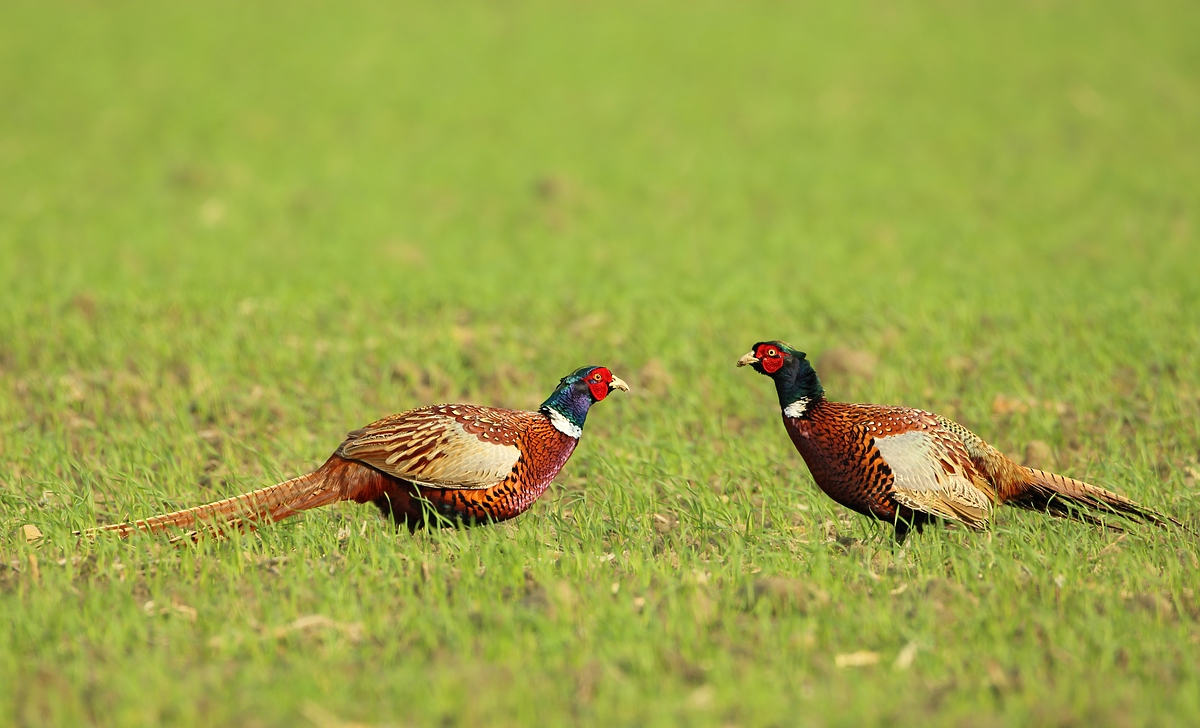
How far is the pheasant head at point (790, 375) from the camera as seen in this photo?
214 inches

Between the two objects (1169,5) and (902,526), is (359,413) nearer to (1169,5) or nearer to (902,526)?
(902,526)

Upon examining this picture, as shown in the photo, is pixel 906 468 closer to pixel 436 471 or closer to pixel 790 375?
pixel 790 375

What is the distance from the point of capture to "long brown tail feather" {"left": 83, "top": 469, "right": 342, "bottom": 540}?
16.8 ft

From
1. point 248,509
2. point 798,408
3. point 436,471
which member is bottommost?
point 248,509

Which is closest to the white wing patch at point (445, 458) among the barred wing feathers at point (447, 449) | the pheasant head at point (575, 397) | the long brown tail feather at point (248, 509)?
the barred wing feathers at point (447, 449)

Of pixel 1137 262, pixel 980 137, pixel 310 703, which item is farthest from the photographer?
pixel 980 137

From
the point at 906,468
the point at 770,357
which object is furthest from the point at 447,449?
the point at 906,468

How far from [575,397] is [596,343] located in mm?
3245

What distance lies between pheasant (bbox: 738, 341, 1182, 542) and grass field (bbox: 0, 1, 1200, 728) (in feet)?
0.61

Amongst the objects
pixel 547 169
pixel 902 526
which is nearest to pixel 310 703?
pixel 902 526

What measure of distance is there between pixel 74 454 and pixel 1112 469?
→ 5492 mm

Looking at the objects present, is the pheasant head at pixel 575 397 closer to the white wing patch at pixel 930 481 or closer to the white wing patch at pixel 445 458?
the white wing patch at pixel 445 458

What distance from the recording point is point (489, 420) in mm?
5395

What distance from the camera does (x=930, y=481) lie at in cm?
518
